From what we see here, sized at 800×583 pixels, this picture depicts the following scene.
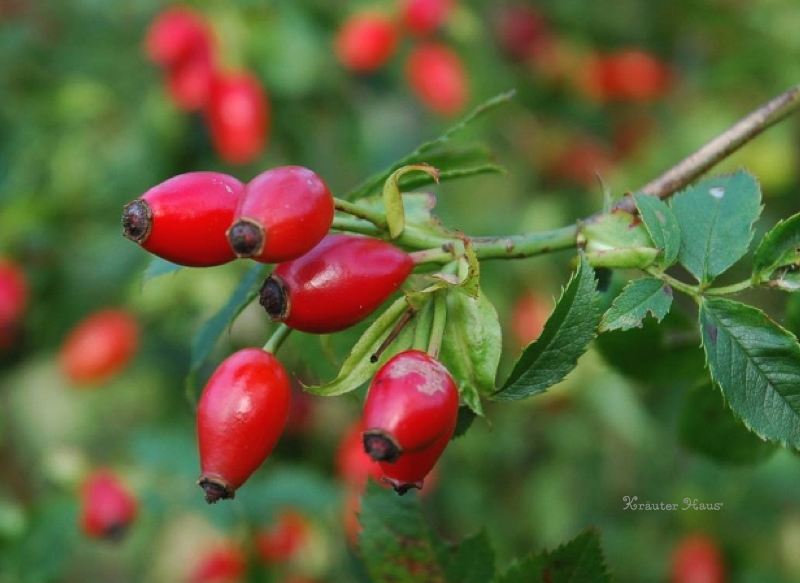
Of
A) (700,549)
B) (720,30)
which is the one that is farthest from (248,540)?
(720,30)

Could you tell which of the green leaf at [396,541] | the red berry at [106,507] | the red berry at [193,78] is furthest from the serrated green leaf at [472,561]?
the red berry at [193,78]

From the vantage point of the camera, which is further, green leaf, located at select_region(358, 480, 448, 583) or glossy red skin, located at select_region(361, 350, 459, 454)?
green leaf, located at select_region(358, 480, 448, 583)

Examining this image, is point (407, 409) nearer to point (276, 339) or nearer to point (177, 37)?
point (276, 339)

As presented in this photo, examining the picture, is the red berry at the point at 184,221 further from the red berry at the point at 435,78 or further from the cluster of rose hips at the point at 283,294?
the red berry at the point at 435,78

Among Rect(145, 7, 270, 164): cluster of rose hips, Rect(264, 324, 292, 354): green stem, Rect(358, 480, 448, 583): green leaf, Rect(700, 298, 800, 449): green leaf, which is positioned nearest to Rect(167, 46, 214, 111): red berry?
Rect(145, 7, 270, 164): cluster of rose hips

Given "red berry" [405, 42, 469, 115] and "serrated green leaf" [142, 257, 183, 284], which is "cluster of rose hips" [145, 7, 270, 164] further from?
"serrated green leaf" [142, 257, 183, 284]
